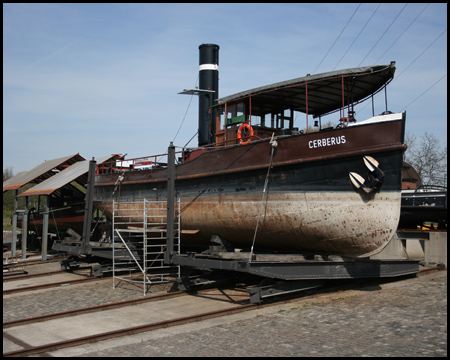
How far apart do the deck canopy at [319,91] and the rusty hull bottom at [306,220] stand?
6.41 ft

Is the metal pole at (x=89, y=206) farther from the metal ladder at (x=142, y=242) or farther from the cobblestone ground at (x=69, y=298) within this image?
the cobblestone ground at (x=69, y=298)

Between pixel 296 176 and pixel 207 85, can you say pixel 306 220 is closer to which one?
pixel 296 176

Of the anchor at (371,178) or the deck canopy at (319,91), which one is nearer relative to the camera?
the anchor at (371,178)

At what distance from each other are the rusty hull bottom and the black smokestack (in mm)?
3839

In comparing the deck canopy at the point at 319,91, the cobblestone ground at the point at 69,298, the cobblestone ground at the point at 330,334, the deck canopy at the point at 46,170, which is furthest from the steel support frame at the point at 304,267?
the deck canopy at the point at 46,170

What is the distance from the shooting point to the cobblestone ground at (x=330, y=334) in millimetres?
5582

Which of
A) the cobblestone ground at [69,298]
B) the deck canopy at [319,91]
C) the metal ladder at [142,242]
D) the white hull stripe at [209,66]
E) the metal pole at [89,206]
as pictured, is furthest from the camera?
the white hull stripe at [209,66]

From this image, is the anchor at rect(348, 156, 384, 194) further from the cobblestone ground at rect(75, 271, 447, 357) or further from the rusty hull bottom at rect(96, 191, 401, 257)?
the cobblestone ground at rect(75, 271, 447, 357)

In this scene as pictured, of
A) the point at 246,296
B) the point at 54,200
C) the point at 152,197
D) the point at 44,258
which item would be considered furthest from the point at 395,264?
the point at 54,200

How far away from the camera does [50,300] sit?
956cm

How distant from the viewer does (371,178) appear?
827 cm

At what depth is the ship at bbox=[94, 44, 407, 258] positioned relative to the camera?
833 centimetres

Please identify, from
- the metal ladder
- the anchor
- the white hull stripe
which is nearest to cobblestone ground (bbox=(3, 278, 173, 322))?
the metal ladder

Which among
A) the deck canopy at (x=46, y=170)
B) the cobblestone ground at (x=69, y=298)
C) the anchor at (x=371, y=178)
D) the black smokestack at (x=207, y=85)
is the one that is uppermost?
the black smokestack at (x=207, y=85)
